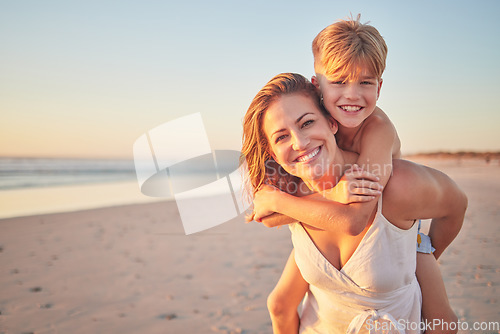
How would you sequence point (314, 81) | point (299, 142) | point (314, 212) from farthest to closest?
point (314, 81) → point (299, 142) → point (314, 212)

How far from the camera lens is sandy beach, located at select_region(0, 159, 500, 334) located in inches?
165

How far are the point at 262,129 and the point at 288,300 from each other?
1.20m

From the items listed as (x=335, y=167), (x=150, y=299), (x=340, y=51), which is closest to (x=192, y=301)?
(x=150, y=299)

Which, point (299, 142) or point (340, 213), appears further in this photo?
point (299, 142)

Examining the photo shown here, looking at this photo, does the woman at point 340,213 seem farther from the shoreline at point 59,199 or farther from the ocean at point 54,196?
the ocean at point 54,196

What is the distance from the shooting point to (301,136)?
7.67 ft

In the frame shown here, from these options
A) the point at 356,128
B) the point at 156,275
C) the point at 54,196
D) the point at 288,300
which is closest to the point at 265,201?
the point at 288,300

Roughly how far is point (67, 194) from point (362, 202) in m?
14.2

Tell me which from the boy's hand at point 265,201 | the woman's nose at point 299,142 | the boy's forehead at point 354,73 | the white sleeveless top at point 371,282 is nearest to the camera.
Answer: the white sleeveless top at point 371,282

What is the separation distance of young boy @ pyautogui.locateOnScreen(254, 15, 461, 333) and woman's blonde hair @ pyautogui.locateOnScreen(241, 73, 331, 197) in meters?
0.15

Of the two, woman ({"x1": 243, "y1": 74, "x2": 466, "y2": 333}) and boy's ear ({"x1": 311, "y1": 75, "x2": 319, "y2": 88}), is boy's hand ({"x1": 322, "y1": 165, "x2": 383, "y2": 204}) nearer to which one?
woman ({"x1": 243, "y1": 74, "x2": 466, "y2": 333})

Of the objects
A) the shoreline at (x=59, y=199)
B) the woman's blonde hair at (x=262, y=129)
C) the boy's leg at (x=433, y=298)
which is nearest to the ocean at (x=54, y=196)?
the shoreline at (x=59, y=199)

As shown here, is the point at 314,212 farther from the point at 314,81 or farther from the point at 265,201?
the point at 314,81

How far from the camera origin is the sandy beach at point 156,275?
4.19 metres
